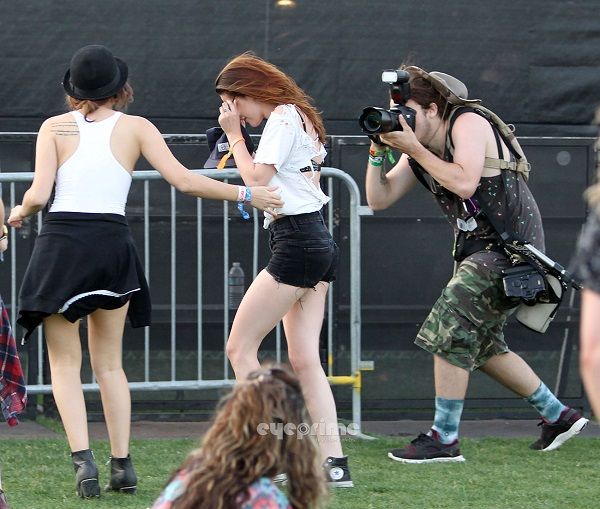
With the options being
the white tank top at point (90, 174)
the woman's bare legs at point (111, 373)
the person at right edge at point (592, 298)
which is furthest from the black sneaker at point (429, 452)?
the person at right edge at point (592, 298)

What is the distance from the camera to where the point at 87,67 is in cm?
389

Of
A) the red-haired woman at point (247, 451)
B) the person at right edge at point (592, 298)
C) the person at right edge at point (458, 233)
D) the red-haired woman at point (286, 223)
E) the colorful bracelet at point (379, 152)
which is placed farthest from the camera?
the colorful bracelet at point (379, 152)

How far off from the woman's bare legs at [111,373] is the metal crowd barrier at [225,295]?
1159mm

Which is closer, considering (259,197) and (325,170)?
(259,197)

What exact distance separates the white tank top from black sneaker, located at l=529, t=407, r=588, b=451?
222 centimetres

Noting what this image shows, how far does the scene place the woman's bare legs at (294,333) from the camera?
411 centimetres

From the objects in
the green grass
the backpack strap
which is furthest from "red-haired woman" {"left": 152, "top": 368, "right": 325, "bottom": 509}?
the backpack strap

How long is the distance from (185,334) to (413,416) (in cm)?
122

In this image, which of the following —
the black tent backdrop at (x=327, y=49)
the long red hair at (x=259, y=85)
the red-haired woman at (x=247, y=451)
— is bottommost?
the red-haired woman at (x=247, y=451)

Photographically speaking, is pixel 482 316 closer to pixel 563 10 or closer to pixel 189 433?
pixel 189 433

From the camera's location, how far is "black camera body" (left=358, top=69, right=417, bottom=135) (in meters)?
4.49

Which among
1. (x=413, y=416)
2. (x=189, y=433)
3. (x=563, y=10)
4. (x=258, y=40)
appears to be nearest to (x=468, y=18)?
(x=563, y=10)

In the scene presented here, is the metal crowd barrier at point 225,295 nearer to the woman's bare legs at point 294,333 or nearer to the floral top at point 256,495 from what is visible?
the woman's bare legs at point 294,333

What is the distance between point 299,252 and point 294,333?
13.3 inches
